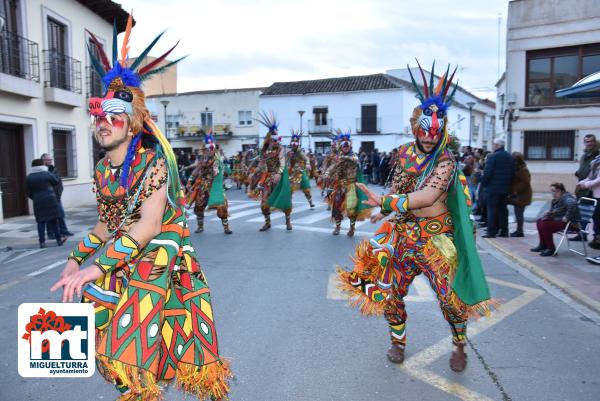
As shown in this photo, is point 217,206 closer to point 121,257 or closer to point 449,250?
point 449,250

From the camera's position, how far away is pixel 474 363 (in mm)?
3846

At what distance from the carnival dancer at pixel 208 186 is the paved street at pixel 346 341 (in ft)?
8.25

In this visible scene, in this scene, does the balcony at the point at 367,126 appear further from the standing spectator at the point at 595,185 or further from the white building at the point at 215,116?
the standing spectator at the point at 595,185

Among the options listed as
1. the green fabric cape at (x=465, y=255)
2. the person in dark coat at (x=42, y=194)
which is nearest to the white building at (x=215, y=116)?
the person in dark coat at (x=42, y=194)

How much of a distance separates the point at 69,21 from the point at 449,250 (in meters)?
15.4

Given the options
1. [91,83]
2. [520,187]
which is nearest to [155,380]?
[520,187]

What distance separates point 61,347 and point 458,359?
2.73 m

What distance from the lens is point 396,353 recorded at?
12.7ft

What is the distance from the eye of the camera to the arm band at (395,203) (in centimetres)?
336

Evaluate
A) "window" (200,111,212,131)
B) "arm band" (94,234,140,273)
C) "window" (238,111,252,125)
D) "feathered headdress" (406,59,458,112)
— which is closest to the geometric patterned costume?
"arm band" (94,234,140,273)

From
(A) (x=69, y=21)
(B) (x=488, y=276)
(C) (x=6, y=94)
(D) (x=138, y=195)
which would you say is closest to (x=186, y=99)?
(A) (x=69, y=21)

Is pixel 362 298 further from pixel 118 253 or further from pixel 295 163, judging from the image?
pixel 295 163

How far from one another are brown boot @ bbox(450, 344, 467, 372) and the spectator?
484cm

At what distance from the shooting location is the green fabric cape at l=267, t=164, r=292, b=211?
1034cm
